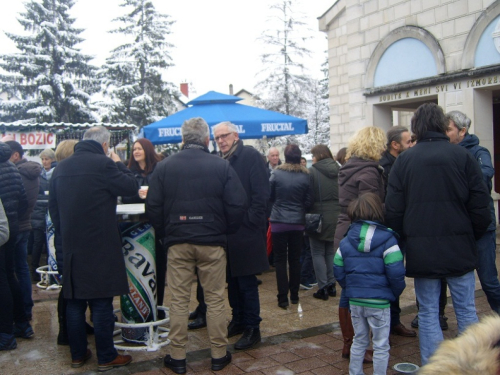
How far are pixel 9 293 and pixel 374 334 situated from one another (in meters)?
3.27

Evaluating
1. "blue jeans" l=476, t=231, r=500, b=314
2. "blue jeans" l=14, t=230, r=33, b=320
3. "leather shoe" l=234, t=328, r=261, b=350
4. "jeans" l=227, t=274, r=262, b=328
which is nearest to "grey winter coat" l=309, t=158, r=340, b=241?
"jeans" l=227, t=274, r=262, b=328

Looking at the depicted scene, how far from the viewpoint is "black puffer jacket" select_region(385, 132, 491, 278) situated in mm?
3523

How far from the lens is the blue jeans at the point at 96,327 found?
4.09 m

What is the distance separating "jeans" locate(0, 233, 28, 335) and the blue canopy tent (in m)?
4.09

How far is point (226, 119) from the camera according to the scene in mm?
8656

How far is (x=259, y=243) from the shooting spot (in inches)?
187

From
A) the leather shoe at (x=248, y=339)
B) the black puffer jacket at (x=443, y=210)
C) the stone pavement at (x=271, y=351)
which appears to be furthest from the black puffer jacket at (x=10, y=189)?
the black puffer jacket at (x=443, y=210)

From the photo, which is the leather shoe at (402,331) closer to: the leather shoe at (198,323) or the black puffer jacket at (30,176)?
the leather shoe at (198,323)

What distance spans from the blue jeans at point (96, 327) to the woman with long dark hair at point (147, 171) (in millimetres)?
940

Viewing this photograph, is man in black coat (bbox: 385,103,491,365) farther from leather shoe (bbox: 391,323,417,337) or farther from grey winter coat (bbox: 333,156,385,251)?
leather shoe (bbox: 391,323,417,337)

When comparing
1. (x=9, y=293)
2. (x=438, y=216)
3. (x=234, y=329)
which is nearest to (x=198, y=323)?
(x=234, y=329)

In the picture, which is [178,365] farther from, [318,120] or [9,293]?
[318,120]

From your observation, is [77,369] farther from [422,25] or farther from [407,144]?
[422,25]

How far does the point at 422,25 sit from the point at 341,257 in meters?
6.92
